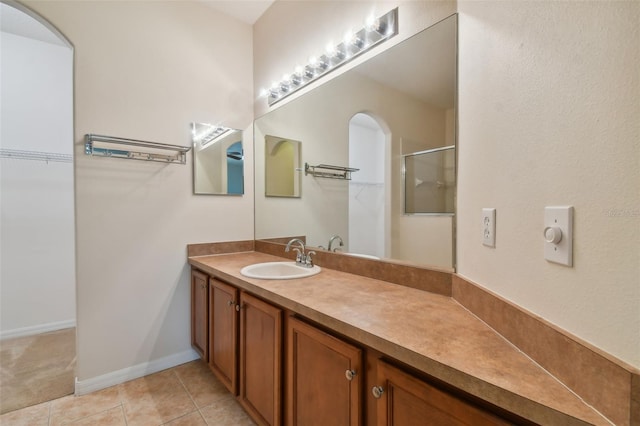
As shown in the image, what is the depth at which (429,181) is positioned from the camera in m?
1.30

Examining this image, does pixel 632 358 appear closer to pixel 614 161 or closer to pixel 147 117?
pixel 614 161

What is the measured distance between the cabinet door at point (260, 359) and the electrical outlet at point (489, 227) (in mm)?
861

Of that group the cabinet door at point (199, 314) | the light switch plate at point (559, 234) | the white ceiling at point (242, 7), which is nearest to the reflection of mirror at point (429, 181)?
the light switch plate at point (559, 234)

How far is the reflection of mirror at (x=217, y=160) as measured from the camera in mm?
2268

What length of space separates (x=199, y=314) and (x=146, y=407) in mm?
586

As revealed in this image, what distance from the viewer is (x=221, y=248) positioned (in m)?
2.38

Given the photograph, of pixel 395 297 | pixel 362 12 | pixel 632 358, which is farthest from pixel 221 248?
pixel 632 358

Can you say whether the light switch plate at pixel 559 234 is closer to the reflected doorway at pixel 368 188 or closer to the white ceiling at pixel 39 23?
the reflected doorway at pixel 368 188

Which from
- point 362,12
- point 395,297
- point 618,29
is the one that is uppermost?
point 362,12

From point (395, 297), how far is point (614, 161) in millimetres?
878

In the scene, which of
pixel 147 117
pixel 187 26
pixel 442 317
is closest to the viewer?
pixel 442 317

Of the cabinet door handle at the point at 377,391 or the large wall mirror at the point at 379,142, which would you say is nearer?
the cabinet door handle at the point at 377,391

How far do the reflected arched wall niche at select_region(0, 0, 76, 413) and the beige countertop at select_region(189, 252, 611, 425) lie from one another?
2.44 m

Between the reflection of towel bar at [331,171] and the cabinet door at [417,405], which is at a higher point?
the reflection of towel bar at [331,171]
